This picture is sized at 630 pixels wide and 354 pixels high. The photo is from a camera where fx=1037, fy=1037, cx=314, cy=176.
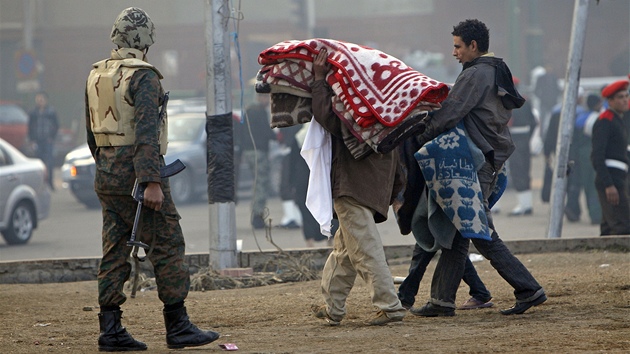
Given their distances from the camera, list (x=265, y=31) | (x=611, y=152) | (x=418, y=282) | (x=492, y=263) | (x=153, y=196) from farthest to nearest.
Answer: (x=265, y=31) < (x=611, y=152) < (x=418, y=282) < (x=492, y=263) < (x=153, y=196)

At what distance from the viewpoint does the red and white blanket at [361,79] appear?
598 centimetres

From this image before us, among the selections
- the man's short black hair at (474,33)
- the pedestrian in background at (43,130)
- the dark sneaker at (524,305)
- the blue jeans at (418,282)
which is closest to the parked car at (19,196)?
the pedestrian in background at (43,130)

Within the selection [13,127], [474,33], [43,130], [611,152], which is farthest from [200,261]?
[13,127]

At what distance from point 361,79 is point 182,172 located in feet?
41.9

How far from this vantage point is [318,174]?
6113mm

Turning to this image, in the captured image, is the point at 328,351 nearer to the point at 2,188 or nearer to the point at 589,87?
the point at 2,188

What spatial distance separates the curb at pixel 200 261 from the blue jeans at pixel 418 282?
2216mm

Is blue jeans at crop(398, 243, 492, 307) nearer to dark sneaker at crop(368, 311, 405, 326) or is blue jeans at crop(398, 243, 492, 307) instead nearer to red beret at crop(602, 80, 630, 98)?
dark sneaker at crop(368, 311, 405, 326)

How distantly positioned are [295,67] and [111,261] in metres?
1.58

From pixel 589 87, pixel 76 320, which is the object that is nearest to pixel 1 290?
pixel 76 320

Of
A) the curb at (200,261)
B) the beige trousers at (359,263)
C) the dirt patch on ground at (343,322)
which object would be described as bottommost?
the dirt patch on ground at (343,322)

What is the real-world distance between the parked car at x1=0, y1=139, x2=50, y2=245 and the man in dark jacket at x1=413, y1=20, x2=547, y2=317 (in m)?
8.92

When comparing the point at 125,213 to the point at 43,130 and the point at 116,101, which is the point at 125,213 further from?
the point at 43,130

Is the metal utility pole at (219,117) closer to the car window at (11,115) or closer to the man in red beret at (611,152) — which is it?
the man in red beret at (611,152)
